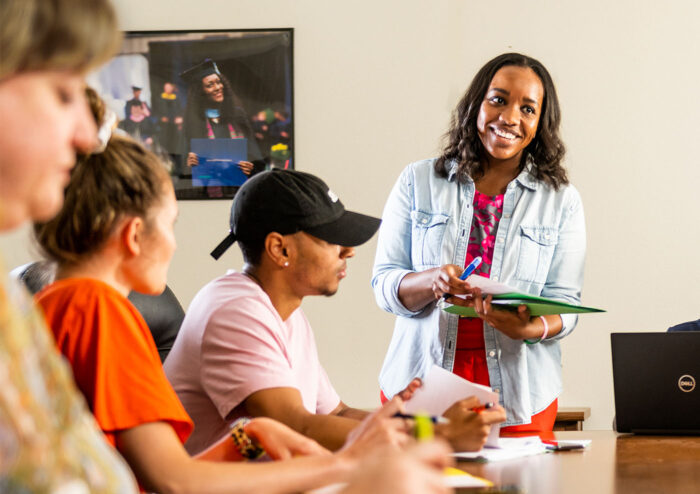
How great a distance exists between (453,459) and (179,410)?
0.67 metres

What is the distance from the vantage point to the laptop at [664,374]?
6.54 ft

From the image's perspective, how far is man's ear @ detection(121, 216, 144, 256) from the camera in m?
1.21

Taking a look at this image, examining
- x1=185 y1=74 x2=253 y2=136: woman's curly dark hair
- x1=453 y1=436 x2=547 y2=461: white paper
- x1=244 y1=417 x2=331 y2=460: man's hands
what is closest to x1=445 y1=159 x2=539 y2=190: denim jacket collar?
A: x1=453 y1=436 x2=547 y2=461: white paper

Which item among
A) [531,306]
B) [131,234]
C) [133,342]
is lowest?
[531,306]

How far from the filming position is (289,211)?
164 centimetres

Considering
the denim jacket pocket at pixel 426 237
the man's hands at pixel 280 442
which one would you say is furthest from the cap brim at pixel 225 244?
the denim jacket pocket at pixel 426 237

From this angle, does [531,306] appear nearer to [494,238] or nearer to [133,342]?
[494,238]

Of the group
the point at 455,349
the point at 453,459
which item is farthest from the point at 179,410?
the point at 455,349

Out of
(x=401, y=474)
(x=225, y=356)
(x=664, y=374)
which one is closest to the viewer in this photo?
(x=401, y=474)

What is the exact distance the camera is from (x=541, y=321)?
2.16m

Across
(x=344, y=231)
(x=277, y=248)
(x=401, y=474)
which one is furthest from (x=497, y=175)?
(x=401, y=474)

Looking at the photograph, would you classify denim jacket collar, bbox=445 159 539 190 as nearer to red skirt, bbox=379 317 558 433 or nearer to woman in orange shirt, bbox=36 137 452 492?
red skirt, bbox=379 317 558 433

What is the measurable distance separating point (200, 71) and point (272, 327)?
8.64ft

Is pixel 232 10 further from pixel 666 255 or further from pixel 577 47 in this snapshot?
pixel 666 255
